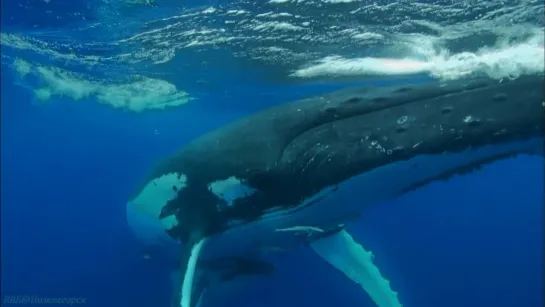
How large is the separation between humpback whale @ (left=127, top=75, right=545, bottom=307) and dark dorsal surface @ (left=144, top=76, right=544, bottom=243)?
1 cm

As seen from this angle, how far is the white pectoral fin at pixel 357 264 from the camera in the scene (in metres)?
7.82

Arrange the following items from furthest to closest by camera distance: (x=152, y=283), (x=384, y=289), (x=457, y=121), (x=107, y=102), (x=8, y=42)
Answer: (x=107, y=102) < (x=8, y=42) < (x=152, y=283) < (x=384, y=289) < (x=457, y=121)

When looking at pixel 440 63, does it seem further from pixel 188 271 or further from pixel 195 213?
pixel 188 271

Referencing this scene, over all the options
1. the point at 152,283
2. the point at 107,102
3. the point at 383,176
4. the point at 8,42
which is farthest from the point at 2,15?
the point at 107,102

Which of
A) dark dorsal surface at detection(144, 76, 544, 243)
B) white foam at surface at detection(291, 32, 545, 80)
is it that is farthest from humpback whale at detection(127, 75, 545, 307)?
white foam at surface at detection(291, 32, 545, 80)

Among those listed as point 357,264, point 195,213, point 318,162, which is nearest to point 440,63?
point 357,264

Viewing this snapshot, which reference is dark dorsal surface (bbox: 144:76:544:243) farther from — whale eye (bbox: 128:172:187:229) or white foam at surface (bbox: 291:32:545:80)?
white foam at surface (bbox: 291:32:545:80)

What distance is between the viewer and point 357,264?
8.05 meters

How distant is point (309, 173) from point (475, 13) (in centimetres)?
677

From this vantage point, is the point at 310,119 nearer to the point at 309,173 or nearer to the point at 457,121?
the point at 309,173

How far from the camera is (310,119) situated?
18.8ft

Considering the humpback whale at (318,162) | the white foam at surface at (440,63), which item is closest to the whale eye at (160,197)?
the humpback whale at (318,162)

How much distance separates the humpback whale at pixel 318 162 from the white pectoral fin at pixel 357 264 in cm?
4

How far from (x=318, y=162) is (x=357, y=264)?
11.4 ft
